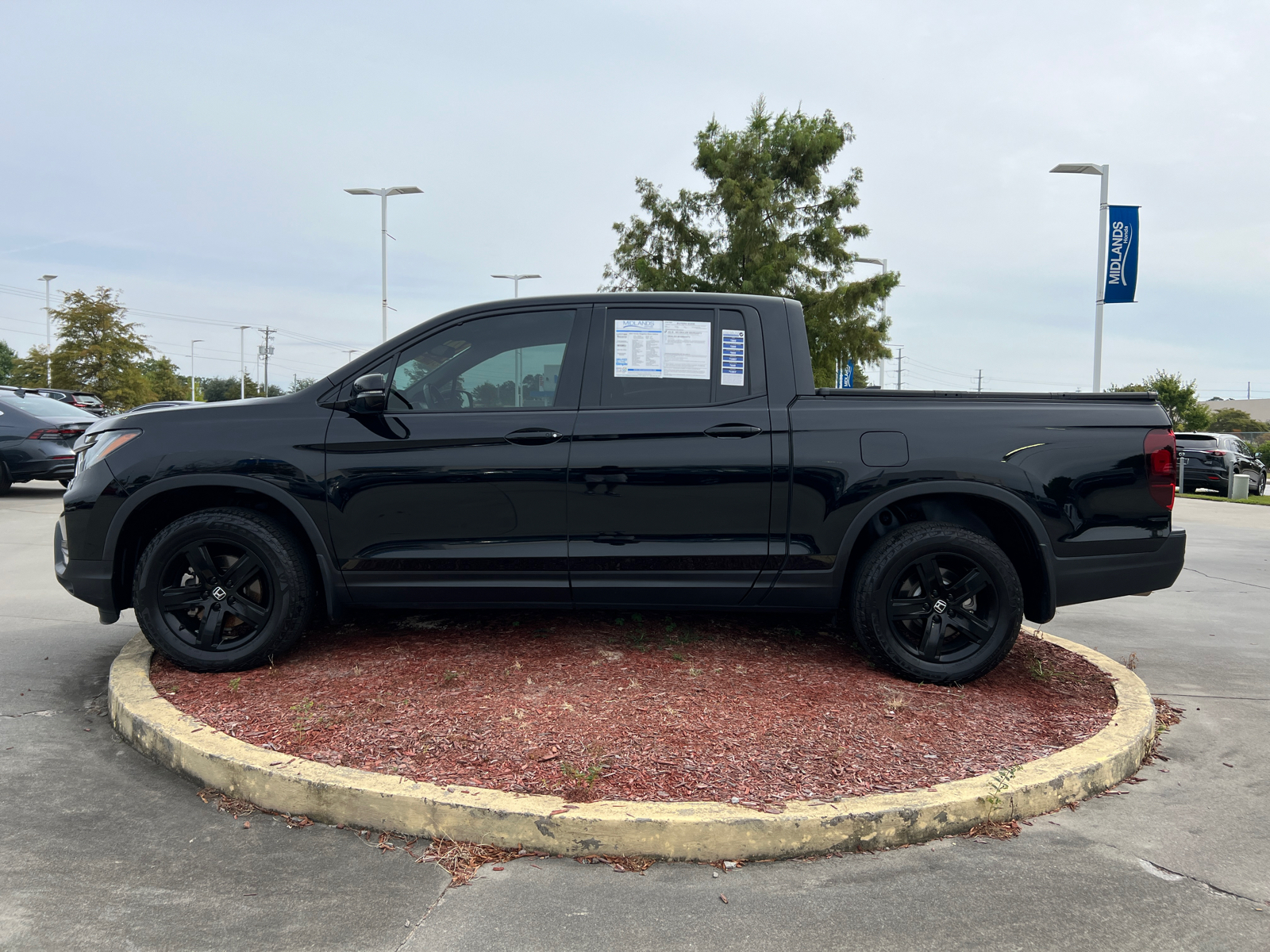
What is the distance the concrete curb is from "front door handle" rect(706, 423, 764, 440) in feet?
5.67

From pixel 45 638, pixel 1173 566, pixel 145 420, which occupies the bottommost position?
pixel 45 638

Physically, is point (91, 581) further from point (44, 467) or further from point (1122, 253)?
point (1122, 253)

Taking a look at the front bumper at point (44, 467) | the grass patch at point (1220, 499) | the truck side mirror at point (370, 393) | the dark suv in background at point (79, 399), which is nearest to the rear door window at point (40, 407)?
the front bumper at point (44, 467)

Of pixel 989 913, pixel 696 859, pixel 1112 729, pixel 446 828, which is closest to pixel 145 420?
pixel 446 828

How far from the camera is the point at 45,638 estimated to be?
551 centimetres

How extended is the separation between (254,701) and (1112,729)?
368 cm

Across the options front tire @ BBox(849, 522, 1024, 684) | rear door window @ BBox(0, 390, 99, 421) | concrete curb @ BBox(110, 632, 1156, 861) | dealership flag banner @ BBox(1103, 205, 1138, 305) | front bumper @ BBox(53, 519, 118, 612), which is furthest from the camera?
dealership flag banner @ BBox(1103, 205, 1138, 305)

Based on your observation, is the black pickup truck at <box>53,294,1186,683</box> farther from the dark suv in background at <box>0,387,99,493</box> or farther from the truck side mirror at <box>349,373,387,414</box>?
the dark suv in background at <box>0,387,99,493</box>

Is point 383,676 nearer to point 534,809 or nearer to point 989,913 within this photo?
point 534,809

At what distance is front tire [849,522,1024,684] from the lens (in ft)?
13.7

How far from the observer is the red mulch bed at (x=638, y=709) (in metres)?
3.26

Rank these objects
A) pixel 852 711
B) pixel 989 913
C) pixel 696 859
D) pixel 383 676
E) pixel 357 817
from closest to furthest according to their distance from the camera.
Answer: pixel 989 913 < pixel 696 859 < pixel 357 817 < pixel 852 711 < pixel 383 676

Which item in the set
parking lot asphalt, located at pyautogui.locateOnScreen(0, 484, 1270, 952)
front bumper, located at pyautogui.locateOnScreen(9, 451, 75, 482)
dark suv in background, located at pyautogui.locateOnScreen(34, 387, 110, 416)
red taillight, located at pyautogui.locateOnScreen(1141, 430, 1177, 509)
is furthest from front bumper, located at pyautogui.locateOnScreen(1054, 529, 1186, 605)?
dark suv in background, located at pyautogui.locateOnScreen(34, 387, 110, 416)

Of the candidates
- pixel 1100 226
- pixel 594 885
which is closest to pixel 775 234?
pixel 1100 226
